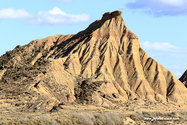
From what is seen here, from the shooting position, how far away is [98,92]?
83250 mm

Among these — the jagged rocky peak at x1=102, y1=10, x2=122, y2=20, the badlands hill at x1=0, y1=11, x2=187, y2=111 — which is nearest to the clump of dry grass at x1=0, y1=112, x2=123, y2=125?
the badlands hill at x1=0, y1=11, x2=187, y2=111

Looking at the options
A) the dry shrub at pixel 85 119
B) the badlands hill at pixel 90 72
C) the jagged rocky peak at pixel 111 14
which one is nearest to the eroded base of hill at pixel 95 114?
the dry shrub at pixel 85 119

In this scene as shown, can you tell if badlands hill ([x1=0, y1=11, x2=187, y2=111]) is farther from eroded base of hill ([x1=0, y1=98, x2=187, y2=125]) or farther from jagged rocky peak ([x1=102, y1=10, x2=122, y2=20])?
eroded base of hill ([x1=0, y1=98, x2=187, y2=125])

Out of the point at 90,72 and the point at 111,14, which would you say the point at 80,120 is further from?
the point at 111,14

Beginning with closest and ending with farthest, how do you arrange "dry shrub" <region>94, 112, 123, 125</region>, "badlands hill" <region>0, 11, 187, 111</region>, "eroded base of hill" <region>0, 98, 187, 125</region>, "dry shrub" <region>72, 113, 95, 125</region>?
"eroded base of hill" <region>0, 98, 187, 125</region> → "dry shrub" <region>72, 113, 95, 125</region> → "dry shrub" <region>94, 112, 123, 125</region> → "badlands hill" <region>0, 11, 187, 111</region>

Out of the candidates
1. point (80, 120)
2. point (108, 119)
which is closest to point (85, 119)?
point (80, 120)

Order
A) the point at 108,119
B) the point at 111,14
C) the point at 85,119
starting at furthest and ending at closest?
1. the point at 111,14
2. the point at 108,119
3. the point at 85,119

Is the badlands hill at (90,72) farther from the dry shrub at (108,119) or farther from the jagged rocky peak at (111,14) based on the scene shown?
the dry shrub at (108,119)

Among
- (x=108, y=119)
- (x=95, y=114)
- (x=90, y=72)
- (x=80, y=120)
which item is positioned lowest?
(x=108, y=119)

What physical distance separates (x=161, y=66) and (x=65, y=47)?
28566 millimetres

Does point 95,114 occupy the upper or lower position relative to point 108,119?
upper

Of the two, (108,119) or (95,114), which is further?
(95,114)

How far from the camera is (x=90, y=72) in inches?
3649

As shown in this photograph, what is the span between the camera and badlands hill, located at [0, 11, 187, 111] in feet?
263
